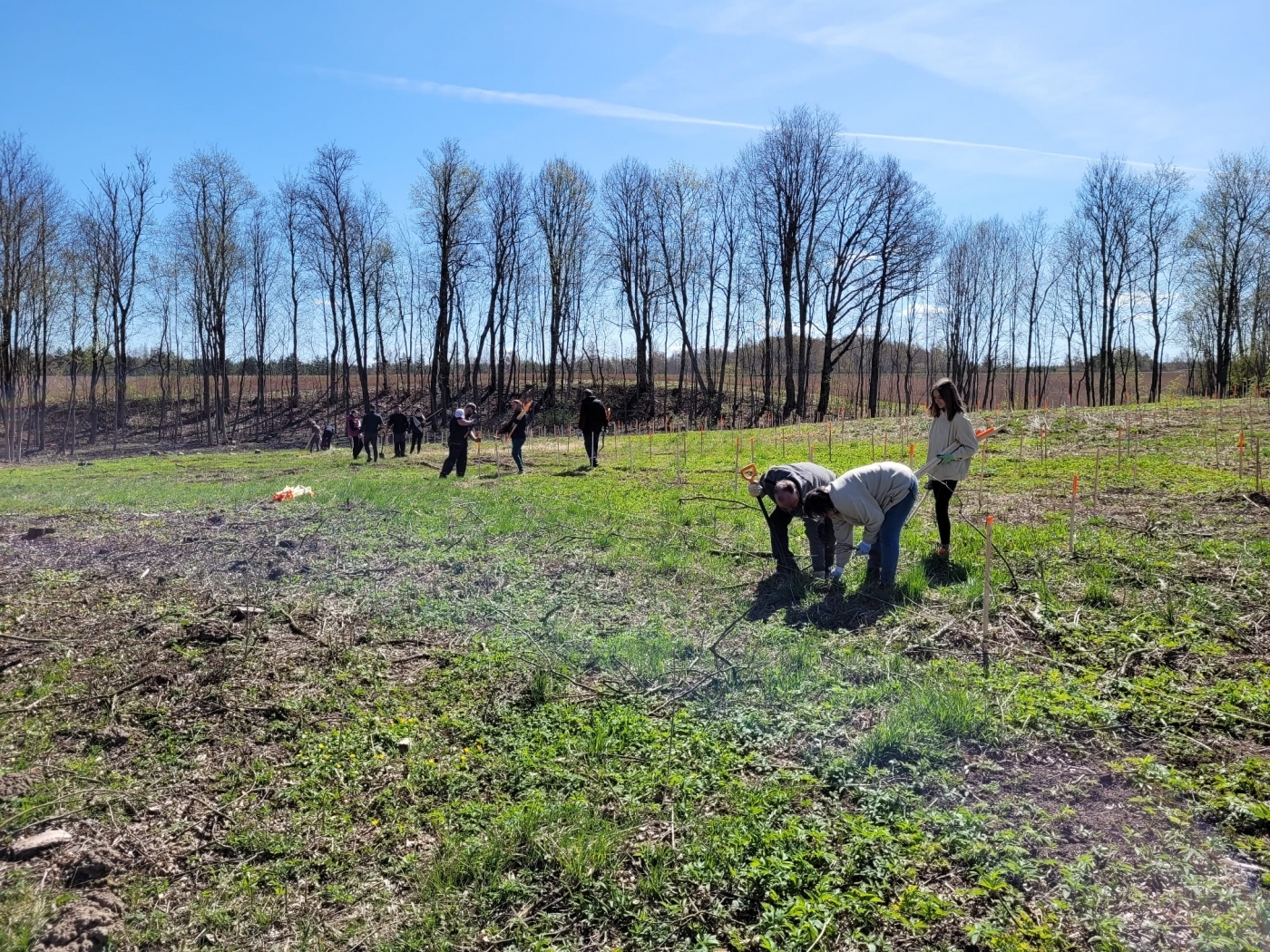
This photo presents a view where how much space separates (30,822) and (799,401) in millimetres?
34437

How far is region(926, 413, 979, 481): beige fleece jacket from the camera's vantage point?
6816 mm

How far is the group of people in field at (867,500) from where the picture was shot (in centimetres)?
607

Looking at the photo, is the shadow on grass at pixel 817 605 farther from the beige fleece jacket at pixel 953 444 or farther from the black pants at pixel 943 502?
the beige fleece jacket at pixel 953 444

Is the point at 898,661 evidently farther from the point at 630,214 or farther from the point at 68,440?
the point at 68,440

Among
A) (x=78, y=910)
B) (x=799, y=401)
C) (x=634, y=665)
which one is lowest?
(x=78, y=910)


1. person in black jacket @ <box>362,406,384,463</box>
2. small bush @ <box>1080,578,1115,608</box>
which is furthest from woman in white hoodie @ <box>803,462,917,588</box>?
person in black jacket @ <box>362,406,384,463</box>

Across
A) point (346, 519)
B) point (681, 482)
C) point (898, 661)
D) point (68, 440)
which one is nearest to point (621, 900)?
point (898, 661)

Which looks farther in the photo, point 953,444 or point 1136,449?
point 1136,449

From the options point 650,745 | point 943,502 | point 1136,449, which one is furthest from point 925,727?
point 1136,449

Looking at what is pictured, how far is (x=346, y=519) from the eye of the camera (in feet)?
34.1

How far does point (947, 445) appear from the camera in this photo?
6.91 m

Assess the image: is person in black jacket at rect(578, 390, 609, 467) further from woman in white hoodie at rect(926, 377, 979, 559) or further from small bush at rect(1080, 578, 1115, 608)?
small bush at rect(1080, 578, 1115, 608)

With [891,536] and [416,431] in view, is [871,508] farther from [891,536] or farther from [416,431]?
[416,431]

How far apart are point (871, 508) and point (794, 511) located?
62 centimetres
